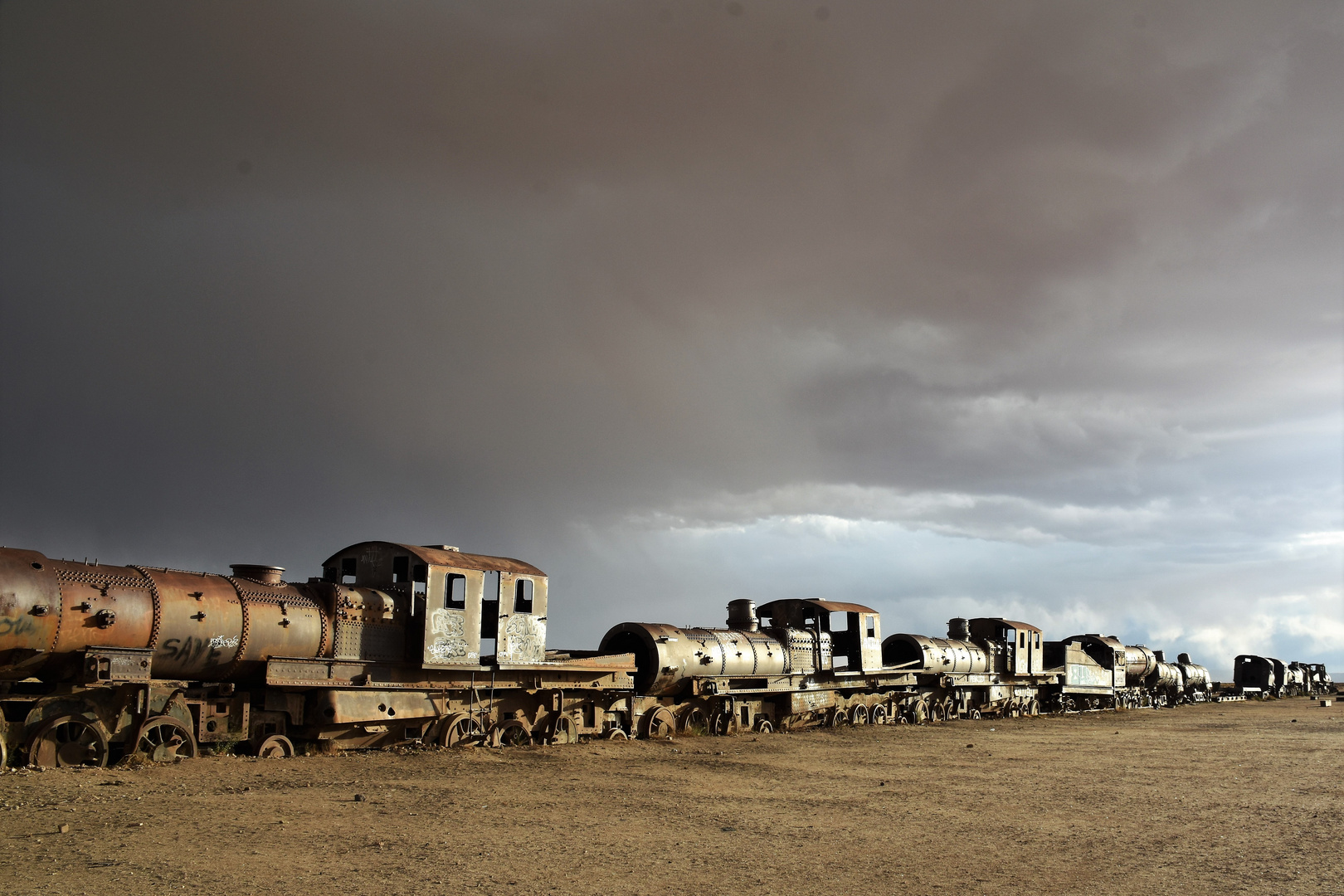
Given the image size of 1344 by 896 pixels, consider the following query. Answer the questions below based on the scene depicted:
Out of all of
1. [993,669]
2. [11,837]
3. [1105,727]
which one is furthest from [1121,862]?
A: [993,669]

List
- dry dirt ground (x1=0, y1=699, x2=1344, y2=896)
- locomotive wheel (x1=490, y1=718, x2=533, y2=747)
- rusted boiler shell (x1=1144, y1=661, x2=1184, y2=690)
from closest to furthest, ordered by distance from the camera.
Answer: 1. dry dirt ground (x1=0, y1=699, x2=1344, y2=896)
2. locomotive wheel (x1=490, y1=718, x2=533, y2=747)
3. rusted boiler shell (x1=1144, y1=661, x2=1184, y2=690)

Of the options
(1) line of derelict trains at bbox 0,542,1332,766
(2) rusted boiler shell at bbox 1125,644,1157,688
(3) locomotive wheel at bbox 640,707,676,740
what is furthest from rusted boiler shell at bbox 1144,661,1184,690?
(3) locomotive wheel at bbox 640,707,676,740

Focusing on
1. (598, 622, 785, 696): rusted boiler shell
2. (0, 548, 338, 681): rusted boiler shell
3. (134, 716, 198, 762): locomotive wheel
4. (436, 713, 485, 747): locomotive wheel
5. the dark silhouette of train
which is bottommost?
the dark silhouette of train

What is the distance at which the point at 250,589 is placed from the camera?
55.8 ft

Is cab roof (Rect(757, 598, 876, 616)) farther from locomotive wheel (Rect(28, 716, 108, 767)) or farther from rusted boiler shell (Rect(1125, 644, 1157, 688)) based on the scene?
rusted boiler shell (Rect(1125, 644, 1157, 688))

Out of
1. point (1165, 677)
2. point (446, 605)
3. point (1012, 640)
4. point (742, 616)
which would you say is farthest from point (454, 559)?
point (1165, 677)

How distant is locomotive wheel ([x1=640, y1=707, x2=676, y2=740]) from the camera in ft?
78.8

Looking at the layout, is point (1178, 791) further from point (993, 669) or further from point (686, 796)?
point (993, 669)

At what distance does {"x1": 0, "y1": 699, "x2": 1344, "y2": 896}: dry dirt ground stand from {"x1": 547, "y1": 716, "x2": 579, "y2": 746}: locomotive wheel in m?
1.43

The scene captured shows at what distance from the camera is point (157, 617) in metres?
15.4

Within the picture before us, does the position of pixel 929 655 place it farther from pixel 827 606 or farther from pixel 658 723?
pixel 658 723

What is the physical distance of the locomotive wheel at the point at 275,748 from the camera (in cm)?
1672

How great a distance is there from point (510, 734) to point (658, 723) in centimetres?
482

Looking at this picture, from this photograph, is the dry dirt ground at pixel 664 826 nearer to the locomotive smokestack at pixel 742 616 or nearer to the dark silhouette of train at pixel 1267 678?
the locomotive smokestack at pixel 742 616
